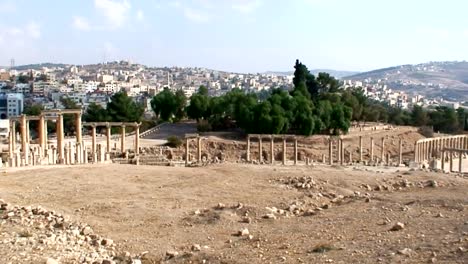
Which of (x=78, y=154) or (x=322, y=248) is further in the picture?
(x=78, y=154)

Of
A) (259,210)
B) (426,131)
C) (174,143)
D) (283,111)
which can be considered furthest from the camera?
(426,131)

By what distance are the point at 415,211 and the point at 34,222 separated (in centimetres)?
1368

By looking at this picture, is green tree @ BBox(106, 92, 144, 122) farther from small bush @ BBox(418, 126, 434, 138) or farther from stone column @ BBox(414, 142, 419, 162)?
small bush @ BBox(418, 126, 434, 138)

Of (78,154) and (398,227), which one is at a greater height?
(398,227)

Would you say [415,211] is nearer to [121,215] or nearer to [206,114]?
[121,215]

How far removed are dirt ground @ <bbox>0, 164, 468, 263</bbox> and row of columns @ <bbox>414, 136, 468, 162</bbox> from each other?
2378 cm

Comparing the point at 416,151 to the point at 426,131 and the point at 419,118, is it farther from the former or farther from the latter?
the point at 419,118

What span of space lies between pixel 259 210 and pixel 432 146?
45.7 meters

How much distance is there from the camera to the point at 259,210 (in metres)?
23.7

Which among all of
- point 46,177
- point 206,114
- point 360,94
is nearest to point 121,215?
point 46,177

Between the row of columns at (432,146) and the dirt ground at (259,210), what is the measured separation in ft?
78.0

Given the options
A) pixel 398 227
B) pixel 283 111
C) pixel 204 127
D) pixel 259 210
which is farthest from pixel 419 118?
pixel 398 227

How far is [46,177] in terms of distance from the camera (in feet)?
99.8

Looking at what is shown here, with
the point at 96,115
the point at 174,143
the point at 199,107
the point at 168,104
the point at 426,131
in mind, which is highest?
the point at 168,104
